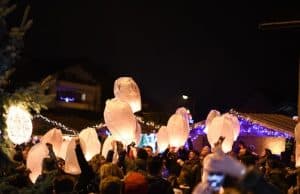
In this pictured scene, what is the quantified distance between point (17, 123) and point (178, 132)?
8602 mm

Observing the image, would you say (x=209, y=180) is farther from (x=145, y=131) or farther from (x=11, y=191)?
(x=145, y=131)

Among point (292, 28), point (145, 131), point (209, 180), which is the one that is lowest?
point (145, 131)

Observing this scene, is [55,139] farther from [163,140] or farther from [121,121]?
[163,140]

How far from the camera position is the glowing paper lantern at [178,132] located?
14805 millimetres

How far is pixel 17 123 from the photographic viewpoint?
21.5ft

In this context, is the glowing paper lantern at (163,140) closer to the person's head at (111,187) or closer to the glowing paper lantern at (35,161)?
Answer: the glowing paper lantern at (35,161)

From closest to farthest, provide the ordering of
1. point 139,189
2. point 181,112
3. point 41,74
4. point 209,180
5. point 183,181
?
point 209,180
point 139,189
point 183,181
point 181,112
point 41,74

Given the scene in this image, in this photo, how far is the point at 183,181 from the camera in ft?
35.0

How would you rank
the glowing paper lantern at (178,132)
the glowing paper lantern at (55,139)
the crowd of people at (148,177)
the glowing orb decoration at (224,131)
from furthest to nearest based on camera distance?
the glowing paper lantern at (178,132) → the glowing paper lantern at (55,139) → the glowing orb decoration at (224,131) → the crowd of people at (148,177)

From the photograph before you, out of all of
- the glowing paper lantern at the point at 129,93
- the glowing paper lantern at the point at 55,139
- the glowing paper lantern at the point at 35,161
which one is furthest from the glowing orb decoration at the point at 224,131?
the glowing paper lantern at the point at 35,161

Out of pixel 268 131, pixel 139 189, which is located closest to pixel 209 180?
pixel 139 189

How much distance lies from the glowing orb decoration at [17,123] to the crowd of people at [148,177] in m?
0.36

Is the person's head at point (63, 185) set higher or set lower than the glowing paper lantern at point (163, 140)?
higher

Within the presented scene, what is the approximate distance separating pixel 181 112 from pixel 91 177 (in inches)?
320
